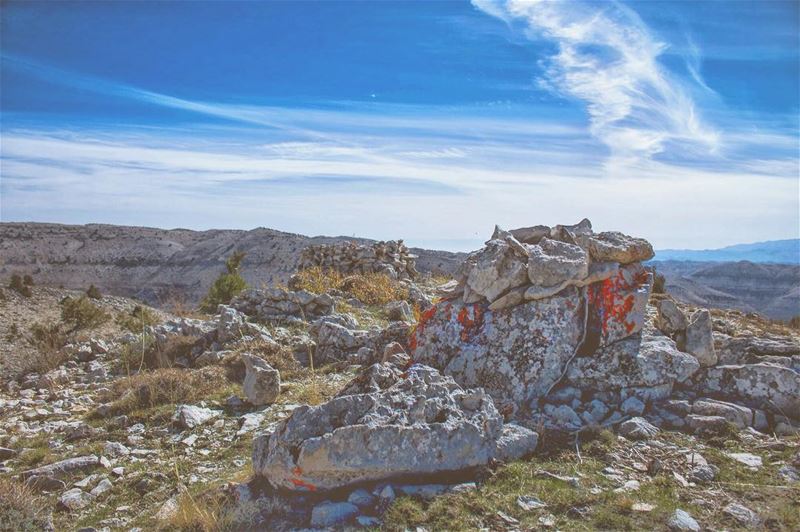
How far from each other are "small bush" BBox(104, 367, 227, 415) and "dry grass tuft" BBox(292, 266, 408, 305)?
733 cm

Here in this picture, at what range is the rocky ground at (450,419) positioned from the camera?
4707mm

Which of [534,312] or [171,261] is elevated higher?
[534,312]

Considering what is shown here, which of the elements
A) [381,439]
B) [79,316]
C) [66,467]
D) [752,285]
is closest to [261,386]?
[66,467]

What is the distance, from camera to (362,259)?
21312mm

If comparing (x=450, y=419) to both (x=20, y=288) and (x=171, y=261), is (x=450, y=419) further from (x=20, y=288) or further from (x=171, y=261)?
(x=171, y=261)

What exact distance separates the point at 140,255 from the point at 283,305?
2787 inches

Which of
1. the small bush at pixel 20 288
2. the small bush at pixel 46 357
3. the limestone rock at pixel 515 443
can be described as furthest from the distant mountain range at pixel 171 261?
the limestone rock at pixel 515 443

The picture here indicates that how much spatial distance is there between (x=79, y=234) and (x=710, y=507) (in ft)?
299

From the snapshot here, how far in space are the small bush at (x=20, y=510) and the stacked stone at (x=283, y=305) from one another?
7879mm

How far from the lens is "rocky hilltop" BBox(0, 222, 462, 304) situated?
63.8 m

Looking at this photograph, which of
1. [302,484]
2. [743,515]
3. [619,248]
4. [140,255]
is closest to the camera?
[743,515]

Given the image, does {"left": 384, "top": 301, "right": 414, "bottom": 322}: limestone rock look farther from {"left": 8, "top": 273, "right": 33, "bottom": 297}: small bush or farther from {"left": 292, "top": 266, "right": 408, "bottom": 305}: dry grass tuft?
{"left": 8, "top": 273, "right": 33, "bottom": 297}: small bush

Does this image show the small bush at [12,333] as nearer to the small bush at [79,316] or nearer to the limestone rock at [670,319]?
the small bush at [79,316]

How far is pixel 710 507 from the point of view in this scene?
457cm
